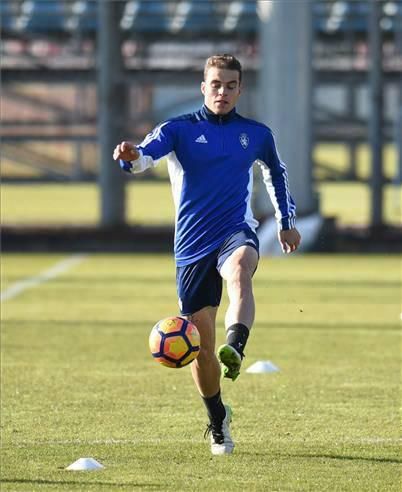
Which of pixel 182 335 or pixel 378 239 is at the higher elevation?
pixel 182 335

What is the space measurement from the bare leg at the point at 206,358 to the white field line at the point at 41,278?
30.9 ft

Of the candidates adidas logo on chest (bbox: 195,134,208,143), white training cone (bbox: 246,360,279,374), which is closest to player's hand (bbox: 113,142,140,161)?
adidas logo on chest (bbox: 195,134,208,143)

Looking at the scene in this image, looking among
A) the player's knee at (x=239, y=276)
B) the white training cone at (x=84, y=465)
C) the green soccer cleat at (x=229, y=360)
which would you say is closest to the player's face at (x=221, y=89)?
the player's knee at (x=239, y=276)

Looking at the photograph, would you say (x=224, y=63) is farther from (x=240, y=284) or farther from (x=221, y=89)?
(x=240, y=284)

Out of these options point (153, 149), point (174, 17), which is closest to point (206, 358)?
point (153, 149)

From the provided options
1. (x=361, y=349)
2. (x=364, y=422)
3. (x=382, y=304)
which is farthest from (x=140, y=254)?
(x=364, y=422)

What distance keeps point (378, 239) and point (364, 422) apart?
1658 cm

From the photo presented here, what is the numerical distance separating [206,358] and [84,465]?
88 centimetres

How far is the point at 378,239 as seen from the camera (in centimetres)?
2523

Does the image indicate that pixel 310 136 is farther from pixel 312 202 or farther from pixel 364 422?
pixel 364 422

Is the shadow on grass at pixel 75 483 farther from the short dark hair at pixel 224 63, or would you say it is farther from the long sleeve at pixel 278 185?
the short dark hair at pixel 224 63

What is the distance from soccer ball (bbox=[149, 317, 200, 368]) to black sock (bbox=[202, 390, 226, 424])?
368 mm

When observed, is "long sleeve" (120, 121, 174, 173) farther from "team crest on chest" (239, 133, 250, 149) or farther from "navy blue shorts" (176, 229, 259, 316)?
"navy blue shorts" (176, 229, 259, 316)

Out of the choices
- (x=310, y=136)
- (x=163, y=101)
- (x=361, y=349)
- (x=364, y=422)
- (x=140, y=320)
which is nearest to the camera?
(x=364, y=422)
